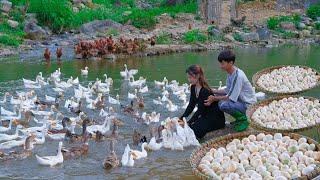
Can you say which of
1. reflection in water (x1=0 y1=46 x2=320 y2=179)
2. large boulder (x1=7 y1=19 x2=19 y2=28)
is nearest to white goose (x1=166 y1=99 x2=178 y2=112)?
reflection in water (x1=0 y1=46 x2=320 y2=179)

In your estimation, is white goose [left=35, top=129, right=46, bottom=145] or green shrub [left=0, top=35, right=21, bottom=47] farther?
green shrub [left=0, top=35, right=21, bottom=47]

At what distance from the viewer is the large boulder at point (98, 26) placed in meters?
26.6

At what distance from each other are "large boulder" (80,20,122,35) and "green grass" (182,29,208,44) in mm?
3840

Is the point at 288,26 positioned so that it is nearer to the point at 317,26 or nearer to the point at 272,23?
the point at 272,23

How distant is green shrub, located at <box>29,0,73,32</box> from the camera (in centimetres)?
2670

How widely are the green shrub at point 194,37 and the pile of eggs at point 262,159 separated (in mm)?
16985

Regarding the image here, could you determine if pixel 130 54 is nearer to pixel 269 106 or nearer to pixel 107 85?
pixel 107 85

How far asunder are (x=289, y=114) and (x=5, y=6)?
2230 centimetres

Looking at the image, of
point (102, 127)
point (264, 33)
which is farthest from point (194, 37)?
point (102, 127)

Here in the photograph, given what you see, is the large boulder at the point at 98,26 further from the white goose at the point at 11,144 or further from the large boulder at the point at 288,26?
the white goose at the point at 11,144

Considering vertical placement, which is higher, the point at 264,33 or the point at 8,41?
the point at 8,41

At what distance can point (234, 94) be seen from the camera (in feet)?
30.2

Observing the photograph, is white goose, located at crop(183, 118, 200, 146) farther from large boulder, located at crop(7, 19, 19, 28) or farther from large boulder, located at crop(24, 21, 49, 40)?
large boulder, located at crop(7, 19, 19, 28)

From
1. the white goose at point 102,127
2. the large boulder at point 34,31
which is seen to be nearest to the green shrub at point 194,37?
the large boulder at point 34,31
